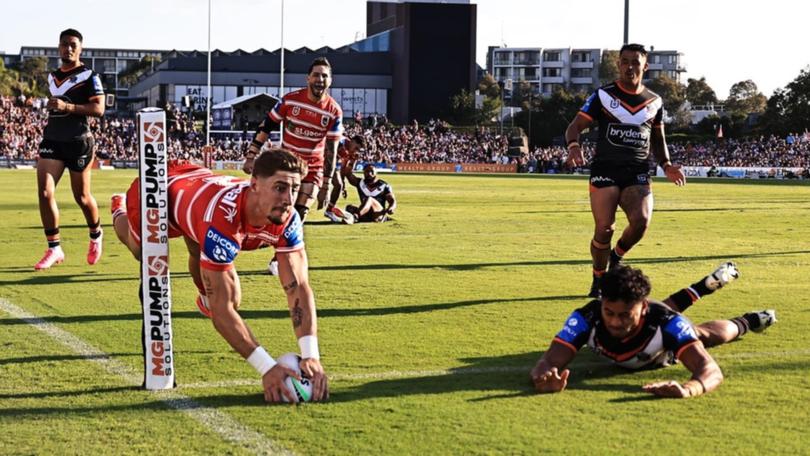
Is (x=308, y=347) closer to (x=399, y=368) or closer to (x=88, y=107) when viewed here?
(x=399, y=368)

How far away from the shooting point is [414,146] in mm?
84750

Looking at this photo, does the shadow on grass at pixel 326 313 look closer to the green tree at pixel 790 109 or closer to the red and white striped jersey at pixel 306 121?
the red and white striped jersey at pixel 306 121

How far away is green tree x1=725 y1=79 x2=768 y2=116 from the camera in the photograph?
133m

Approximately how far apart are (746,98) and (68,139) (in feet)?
433

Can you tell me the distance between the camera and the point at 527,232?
1753 cm

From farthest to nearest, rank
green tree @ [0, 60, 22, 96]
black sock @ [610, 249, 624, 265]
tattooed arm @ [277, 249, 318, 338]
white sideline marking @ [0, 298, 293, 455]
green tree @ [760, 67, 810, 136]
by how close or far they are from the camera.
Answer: green tree @ [0, 60, 22, 96] → green tree @ [760, 67, 810, 136] → black sock @ [610, 249, 624, 265] → tattooed arm @ [277, 249, 318, 338] → white sideline marking @ [0, 298, 293, 455]

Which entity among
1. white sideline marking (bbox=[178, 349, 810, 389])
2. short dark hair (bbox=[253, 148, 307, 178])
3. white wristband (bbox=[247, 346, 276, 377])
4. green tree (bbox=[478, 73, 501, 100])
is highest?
green tree (bbox=[478, 73, 501, 100])

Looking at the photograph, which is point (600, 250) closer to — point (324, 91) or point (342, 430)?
point (324, 91)

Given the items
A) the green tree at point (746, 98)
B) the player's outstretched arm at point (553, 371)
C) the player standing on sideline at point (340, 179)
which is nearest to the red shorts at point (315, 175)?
the player standing on sideline at point (340, 179)

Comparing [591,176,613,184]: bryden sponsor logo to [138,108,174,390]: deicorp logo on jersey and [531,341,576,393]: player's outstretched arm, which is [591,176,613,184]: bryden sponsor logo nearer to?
[531,341,576,393]: player's outstretched arm

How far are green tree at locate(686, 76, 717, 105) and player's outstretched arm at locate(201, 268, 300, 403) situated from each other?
139 m

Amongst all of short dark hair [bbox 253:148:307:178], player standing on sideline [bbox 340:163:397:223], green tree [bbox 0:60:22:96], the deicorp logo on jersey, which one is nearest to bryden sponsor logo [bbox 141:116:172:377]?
the deicorp logo on jersey

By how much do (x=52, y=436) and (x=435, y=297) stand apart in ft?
16.6

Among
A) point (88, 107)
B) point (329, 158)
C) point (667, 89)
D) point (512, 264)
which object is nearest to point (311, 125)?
point (329, 158)
